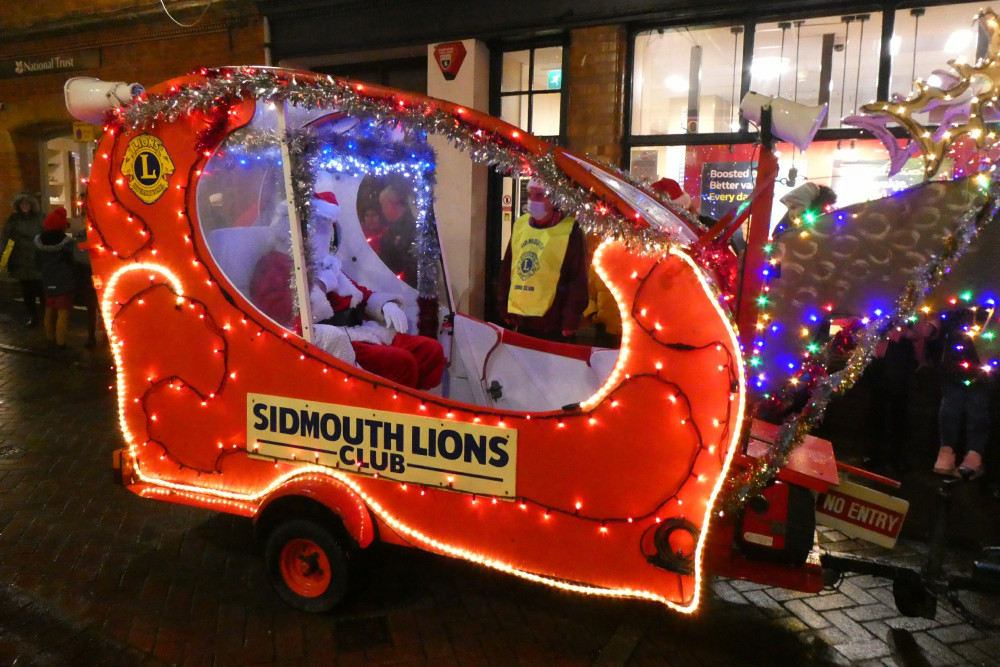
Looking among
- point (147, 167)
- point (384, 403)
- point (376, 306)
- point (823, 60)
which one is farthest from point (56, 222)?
point (823, 60)

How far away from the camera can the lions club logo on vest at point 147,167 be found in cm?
335

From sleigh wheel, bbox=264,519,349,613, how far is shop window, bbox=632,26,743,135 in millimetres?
5880

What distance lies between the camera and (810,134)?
8.89 feet

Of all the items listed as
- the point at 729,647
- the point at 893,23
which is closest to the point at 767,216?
the point at 729,647

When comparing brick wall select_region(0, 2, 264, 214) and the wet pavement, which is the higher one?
brick wall select_region(0, 2, 264, 214)

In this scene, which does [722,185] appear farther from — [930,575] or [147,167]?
[147,167]

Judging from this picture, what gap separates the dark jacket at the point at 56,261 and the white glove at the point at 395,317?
6.08m

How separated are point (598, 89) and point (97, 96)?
17.6 ft

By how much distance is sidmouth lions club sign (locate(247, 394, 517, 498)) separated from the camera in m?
3.02

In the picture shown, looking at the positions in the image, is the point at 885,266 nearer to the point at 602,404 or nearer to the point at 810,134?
the point at 810,134

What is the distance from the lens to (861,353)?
9.40 ft

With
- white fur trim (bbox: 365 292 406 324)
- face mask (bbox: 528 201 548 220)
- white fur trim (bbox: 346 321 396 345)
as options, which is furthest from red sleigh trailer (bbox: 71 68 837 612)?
face mask (bbox: 528 201 548 220)

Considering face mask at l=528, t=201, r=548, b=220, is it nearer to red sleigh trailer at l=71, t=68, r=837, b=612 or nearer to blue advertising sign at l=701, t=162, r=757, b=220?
red sleigh trailer at l=71, t=68, r=837, b=612

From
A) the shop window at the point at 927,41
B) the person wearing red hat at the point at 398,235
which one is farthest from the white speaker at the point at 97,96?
the shop window at the point at 927,41
